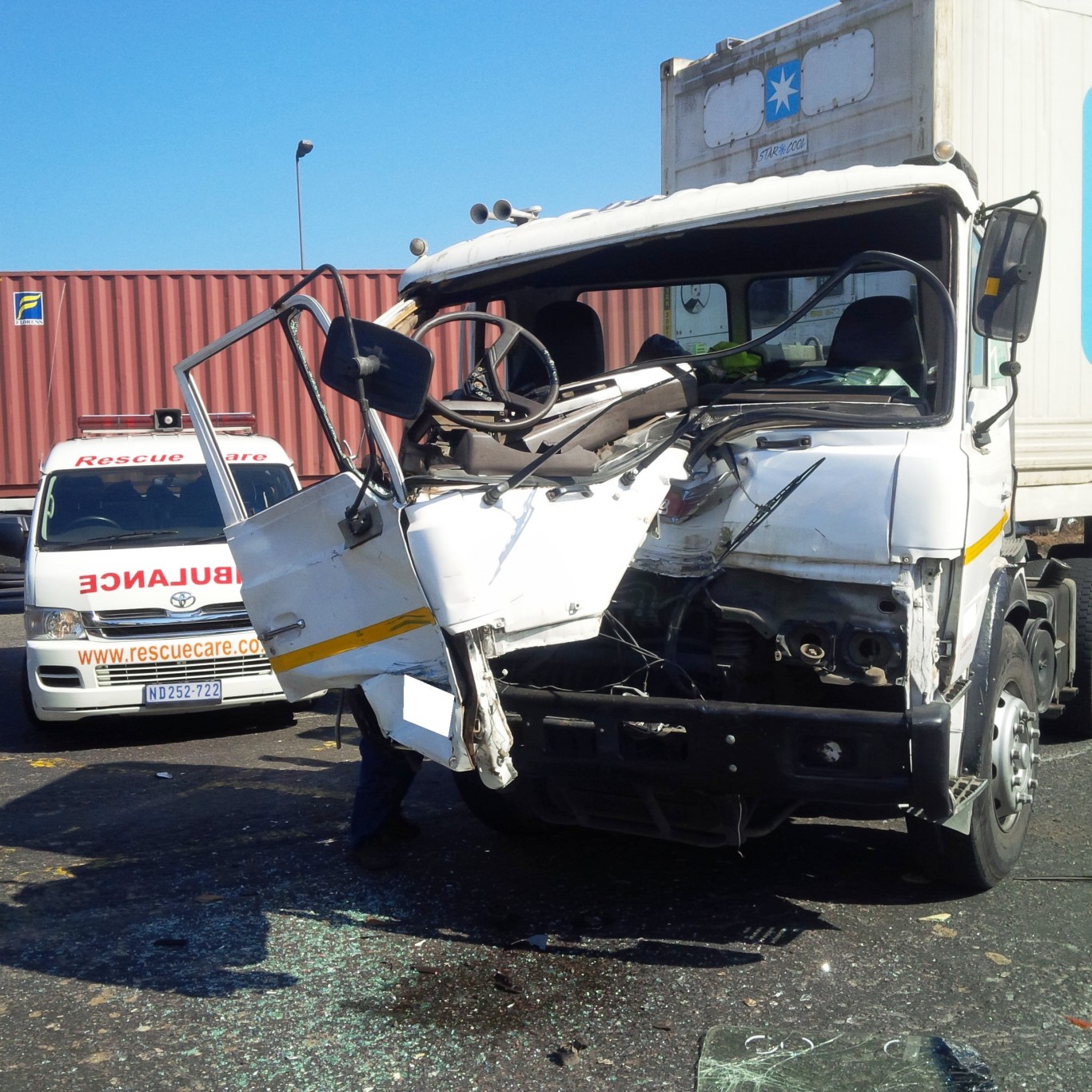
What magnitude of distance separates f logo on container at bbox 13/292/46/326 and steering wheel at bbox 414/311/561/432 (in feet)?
32.6

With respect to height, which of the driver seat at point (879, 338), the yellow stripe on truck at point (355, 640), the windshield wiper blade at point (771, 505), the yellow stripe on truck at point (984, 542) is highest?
the driver seat at point (879, 338)

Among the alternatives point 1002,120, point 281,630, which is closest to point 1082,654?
point 1002,120

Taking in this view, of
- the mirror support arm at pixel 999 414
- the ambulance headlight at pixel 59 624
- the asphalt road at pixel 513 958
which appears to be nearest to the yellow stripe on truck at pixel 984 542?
the mirror support arm at pixel 999 414

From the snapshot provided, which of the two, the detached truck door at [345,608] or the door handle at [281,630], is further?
the door handle at [281,630]

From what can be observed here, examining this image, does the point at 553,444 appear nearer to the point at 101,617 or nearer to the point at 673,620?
the point at 673,620

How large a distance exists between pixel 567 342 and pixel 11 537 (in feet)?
12.5

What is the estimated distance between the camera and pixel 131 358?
43.7 feet

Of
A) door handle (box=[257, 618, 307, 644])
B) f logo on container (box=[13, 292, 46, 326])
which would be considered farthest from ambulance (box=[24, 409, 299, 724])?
f logo on container (box=[13, 292, 46, 326])

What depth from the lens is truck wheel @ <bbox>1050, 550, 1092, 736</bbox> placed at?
6.25 m

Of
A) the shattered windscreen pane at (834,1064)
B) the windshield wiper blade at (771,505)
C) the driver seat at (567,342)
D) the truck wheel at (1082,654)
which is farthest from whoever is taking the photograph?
the truck wheel at (1082,654)

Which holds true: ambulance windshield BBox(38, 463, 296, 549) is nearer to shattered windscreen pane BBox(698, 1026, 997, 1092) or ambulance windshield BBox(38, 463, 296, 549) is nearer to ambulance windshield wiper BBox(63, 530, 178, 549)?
ambulance windshield wiper BBox(63, 530, 178, 549)

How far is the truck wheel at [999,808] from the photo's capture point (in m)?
4.15

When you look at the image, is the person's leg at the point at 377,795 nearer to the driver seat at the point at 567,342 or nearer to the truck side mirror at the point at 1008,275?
the driver seat at the point at 567,342

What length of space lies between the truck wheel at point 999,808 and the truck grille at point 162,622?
427 centimetres
